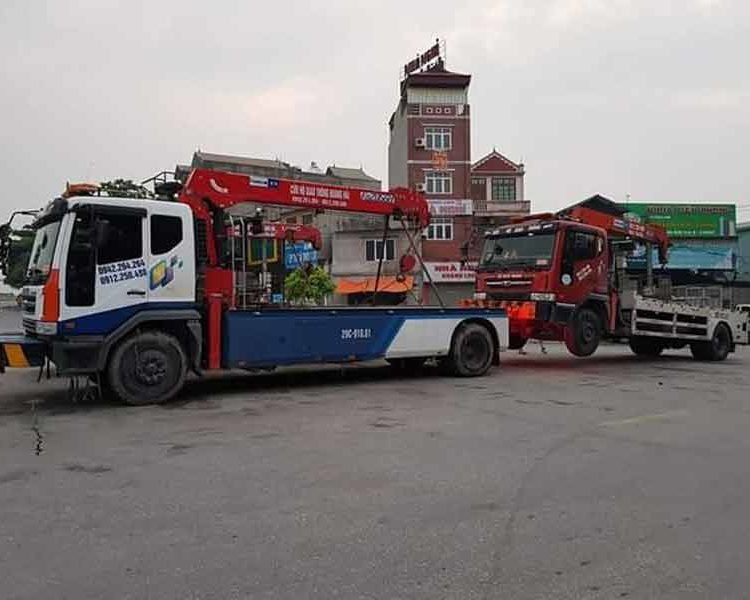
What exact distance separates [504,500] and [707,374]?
37.9 ft

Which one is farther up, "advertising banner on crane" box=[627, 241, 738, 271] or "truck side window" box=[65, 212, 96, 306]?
"advertising banner on crane" box=[627, 241, 738, 271]

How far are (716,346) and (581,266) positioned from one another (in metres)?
6.68

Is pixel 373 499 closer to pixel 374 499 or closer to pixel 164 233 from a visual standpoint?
Answer: pixel 374 499

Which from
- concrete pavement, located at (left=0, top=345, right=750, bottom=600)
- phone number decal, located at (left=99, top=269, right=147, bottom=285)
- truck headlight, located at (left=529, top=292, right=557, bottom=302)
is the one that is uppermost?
phone number decal, located at (left=99, top=269, right=147, bottom=285)

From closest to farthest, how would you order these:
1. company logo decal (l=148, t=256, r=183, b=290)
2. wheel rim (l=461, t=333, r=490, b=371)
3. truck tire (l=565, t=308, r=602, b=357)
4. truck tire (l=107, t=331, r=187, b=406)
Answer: truck tire (l=107, t=331, r=187, b=406) → company logo decal (l=148, t=256, r=183, b=290) → wheel rim (l=461, t=333, r=490, b=371) → truck tire (l=565, t=308, r=602, b=357)

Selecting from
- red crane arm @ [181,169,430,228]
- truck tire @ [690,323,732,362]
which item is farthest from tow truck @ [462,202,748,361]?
red crane arm @ [181,169,430,228]

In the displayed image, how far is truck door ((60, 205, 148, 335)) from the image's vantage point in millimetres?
9500

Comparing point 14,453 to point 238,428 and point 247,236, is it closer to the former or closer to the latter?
point 238,428

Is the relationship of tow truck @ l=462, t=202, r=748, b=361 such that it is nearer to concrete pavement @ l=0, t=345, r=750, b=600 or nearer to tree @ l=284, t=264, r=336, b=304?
tree @ l=284, t=264, r=336, b=304

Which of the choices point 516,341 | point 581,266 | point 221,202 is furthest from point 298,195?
point 581,266

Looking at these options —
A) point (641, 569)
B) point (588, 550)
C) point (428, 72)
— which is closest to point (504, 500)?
point (588, 550)

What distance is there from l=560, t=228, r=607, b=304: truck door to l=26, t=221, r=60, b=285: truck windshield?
979 cm

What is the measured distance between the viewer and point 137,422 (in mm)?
8758

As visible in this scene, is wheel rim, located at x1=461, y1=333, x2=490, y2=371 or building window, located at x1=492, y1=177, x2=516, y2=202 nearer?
wheel rim, located at x1=461, y1=333, x2=490, y2=371
